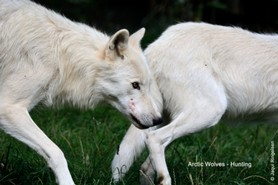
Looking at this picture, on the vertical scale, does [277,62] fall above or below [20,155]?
above

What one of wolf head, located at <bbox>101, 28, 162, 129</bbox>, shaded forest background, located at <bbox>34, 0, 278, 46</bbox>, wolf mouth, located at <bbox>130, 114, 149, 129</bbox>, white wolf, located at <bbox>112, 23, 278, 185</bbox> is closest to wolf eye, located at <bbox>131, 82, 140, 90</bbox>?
wolf head, located at <bbox>101, 28, 162, 129</bbox>

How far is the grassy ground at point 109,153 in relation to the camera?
5.32 metres

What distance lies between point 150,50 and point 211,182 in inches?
52.6

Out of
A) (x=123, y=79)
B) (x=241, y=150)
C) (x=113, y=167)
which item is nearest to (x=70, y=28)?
(x=123, y=79)

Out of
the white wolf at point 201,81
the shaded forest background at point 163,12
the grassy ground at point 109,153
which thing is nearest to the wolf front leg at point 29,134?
the grassy ground at point 109,153

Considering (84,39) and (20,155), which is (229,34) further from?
(20,155)

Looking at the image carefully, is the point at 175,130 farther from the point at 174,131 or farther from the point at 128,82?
the point at 128,82

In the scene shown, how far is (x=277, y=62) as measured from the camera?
5879 millimetres

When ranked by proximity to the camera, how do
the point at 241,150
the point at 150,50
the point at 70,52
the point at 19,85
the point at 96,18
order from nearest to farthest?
the point at 19,85 → the point at 70,52 → the point at 150,50 → the point at 241,150 → the point at 96,18

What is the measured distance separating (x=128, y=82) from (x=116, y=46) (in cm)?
32

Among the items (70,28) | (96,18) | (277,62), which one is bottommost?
(96,18)

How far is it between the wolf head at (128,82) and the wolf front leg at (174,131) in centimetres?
21

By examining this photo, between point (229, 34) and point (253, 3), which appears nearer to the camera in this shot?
point (229, 34)

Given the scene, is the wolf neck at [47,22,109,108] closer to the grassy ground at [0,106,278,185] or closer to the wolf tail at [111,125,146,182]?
the grassy ground at [0,106,278,185]
